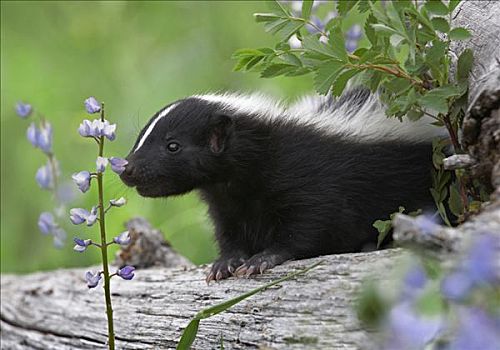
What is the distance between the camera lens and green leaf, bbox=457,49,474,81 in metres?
2.64

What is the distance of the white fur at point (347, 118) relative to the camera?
132 inches

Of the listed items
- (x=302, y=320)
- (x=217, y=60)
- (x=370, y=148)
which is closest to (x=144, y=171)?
(x=370, y=148)

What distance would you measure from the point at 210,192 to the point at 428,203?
83 centimetres

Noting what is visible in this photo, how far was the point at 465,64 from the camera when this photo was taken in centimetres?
264

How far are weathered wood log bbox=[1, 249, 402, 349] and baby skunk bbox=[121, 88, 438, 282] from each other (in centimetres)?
23

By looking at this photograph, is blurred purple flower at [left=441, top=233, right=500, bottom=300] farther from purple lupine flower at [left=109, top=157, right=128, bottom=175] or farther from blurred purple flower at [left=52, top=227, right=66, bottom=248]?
blurred purple flower at [left=52, top=227, right=66, bottom=248]

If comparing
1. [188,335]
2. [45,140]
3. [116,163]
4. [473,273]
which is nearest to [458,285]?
[473,273]

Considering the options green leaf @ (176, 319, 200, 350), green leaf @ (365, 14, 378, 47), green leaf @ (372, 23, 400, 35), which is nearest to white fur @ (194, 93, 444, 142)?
green leaf @ (365, 14, 378, 47)

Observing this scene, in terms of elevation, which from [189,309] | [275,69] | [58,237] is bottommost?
[58,237]

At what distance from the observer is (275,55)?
2.79 meters

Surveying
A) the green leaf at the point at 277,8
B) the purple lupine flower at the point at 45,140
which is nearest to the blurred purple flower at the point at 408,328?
the green leaf at the point at 277,8

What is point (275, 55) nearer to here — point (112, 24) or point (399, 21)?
point (399, 21)

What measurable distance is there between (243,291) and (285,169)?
601 mm

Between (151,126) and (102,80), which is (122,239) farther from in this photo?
(102,80)
